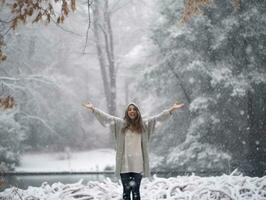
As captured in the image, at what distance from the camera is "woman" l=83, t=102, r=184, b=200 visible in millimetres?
6434

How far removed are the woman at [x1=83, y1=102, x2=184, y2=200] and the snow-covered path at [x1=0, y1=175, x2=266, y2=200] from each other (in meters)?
1.39

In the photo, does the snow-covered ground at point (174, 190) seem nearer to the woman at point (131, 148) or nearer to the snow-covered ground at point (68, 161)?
the woman at point (131, 148)

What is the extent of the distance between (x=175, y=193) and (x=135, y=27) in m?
22.9

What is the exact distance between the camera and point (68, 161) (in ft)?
77.8

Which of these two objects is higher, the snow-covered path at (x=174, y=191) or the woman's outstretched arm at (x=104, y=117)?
the woman's outstretched arm at (x=104, y=117)

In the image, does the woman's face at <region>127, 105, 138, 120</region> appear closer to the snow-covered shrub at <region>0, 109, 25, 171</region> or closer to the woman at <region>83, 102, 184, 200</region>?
the woman at <region>83, 102, 184, 200</region>

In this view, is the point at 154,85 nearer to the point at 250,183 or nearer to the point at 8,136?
the point at 8,136

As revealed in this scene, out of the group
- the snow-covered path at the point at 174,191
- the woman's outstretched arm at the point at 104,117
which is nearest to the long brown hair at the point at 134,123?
the woman's outstretched arm at the point at 104,117

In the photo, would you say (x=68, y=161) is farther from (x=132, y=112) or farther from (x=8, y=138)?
(x=132, y=112)

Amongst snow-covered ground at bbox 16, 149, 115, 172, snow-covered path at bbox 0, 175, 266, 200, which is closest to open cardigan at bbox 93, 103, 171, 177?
snow-covered path at bbox 0, 175, 266, 200

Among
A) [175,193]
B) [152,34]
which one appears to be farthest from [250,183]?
[152,34]

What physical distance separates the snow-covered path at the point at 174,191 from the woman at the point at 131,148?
54.7 inches

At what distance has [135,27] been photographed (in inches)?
1188

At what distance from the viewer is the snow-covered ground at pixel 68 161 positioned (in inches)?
835
